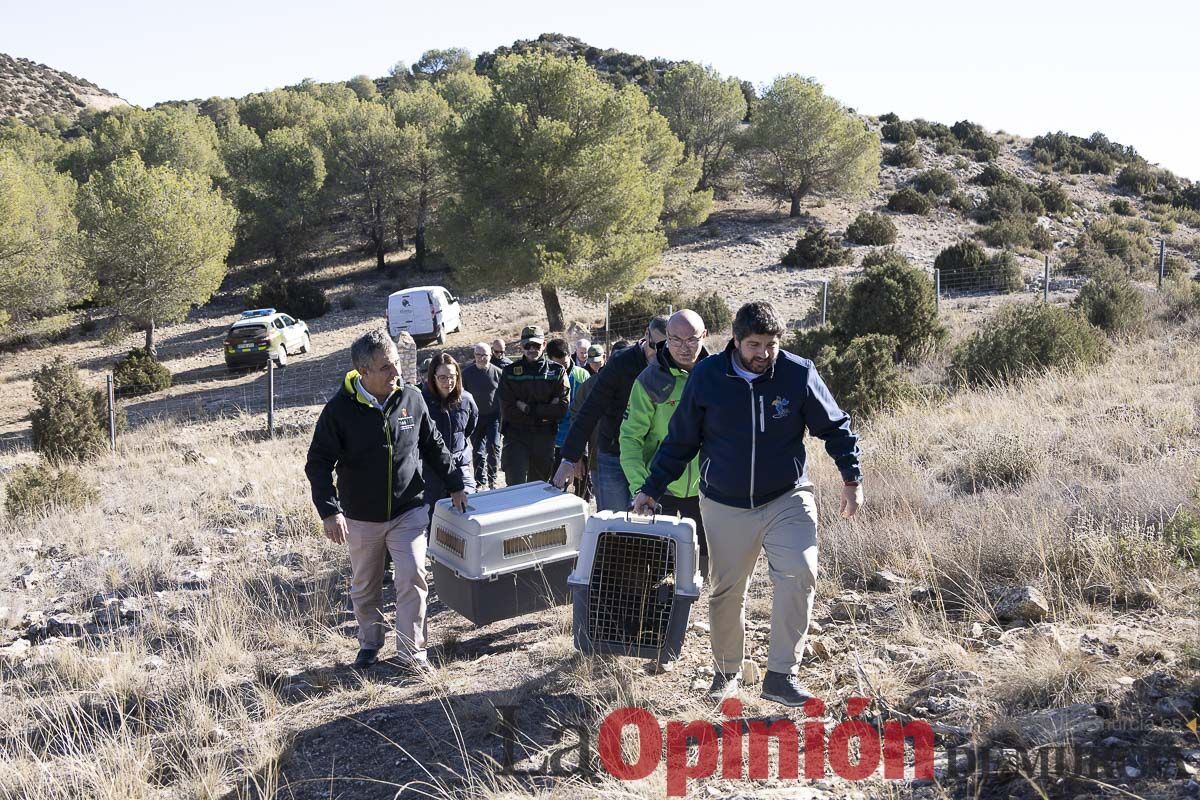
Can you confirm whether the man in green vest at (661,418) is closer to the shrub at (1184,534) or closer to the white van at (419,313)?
the shrub at (1184,534)

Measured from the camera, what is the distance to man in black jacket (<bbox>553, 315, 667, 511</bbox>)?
486cm

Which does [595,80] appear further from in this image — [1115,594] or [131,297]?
[1115,594]

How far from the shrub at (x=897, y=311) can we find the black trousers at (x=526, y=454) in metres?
8.42

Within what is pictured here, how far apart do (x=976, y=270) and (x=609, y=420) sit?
75.0 feet

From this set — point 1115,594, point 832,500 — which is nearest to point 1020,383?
point 832,500

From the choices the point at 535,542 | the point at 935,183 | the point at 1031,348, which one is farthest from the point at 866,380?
the point at 935,183

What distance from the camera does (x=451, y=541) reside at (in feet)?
15.7

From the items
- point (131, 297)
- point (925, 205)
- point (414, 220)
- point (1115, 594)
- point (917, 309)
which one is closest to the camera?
point (1115, 594)

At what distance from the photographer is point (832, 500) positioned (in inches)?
258

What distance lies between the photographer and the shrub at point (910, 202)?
40562 millimetres

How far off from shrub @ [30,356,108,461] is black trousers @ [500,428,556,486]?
33.1 ft

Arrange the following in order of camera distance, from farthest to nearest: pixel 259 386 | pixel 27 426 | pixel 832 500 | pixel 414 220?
pixel 414 220
pixel 259 386
pixel 27 426
pixel 832 500

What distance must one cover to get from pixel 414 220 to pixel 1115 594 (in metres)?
42.4

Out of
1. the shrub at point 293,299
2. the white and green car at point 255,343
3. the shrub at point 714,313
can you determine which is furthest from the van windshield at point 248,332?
the shrub at point 714,313
